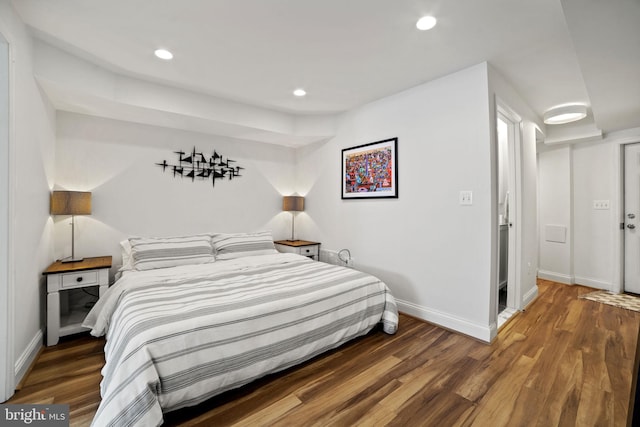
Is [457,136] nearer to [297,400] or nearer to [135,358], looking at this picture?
[297,400]

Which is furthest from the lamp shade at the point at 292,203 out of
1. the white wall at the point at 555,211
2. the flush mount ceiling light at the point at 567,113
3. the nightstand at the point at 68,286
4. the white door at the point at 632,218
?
the white door at the point at 632,218

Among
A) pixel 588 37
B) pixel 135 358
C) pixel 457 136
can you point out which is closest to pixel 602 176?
pixel 457 136

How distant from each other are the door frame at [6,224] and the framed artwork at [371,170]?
3072 mm

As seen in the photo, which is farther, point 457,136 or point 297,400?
point 457,136

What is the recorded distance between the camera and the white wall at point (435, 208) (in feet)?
8.23

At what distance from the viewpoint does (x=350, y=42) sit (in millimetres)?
2178

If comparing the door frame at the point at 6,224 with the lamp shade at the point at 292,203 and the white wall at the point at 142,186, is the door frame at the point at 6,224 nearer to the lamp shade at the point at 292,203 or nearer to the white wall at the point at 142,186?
the white wall at the point at 142,186

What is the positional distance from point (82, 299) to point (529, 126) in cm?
556

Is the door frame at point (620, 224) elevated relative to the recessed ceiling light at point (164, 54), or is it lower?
lower

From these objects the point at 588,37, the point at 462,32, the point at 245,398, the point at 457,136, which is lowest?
the point at 245,398

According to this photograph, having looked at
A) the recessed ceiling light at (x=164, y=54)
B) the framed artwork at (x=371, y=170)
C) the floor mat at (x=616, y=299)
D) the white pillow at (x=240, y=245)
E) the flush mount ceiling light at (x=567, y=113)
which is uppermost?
the recessed ceiling light at (x=164, y=54)

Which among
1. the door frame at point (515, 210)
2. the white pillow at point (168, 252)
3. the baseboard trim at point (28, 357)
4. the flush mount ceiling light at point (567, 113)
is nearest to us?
the baseboard trim at point (28, 357)

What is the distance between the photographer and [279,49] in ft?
7.49

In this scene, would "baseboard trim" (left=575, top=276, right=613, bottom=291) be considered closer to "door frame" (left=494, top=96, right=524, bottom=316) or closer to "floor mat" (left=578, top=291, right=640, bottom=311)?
"floor mat" (left=578, top=291, right=640, bottom=311)
